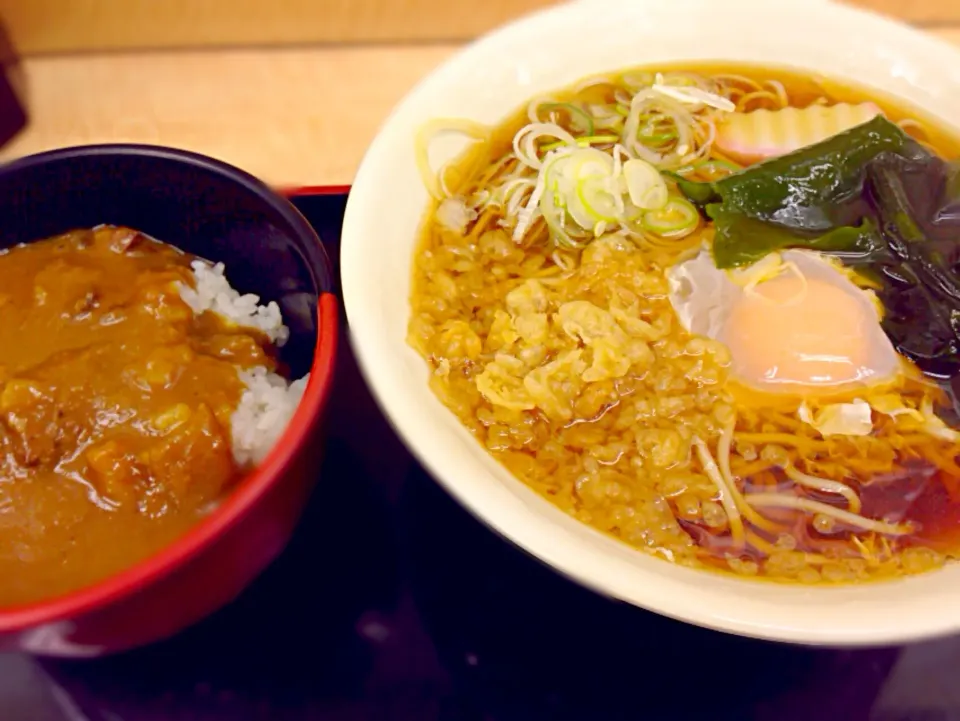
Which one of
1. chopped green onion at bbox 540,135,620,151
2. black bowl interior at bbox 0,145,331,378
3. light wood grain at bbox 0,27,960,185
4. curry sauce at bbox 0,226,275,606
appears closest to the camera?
curry sauce at bbox 0,226,275,606

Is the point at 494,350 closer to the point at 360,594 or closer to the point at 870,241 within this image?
the point at 360,594

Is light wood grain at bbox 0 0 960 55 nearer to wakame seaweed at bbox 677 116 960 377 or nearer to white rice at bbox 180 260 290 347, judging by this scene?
wakame seaweed at bbox 677 116 960 377

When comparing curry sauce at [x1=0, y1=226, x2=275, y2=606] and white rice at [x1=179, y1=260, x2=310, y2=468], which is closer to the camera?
curry sauce at [x1=0, y1=226, x2=275, y2=606]

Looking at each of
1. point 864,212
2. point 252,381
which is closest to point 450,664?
point 252,381

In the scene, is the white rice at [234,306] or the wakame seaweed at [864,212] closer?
the white rice at [234,306]

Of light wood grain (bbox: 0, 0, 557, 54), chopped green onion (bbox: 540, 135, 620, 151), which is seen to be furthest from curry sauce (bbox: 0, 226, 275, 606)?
light wood grain (bbox: 0, 0, 557, 54)

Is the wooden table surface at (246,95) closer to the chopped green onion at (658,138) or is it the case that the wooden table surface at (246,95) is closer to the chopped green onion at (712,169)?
the chopped green onion at (658,138)

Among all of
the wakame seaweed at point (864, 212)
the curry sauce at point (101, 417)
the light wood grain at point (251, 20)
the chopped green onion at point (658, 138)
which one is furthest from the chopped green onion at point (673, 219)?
the light wood grain at point (251, 20)
